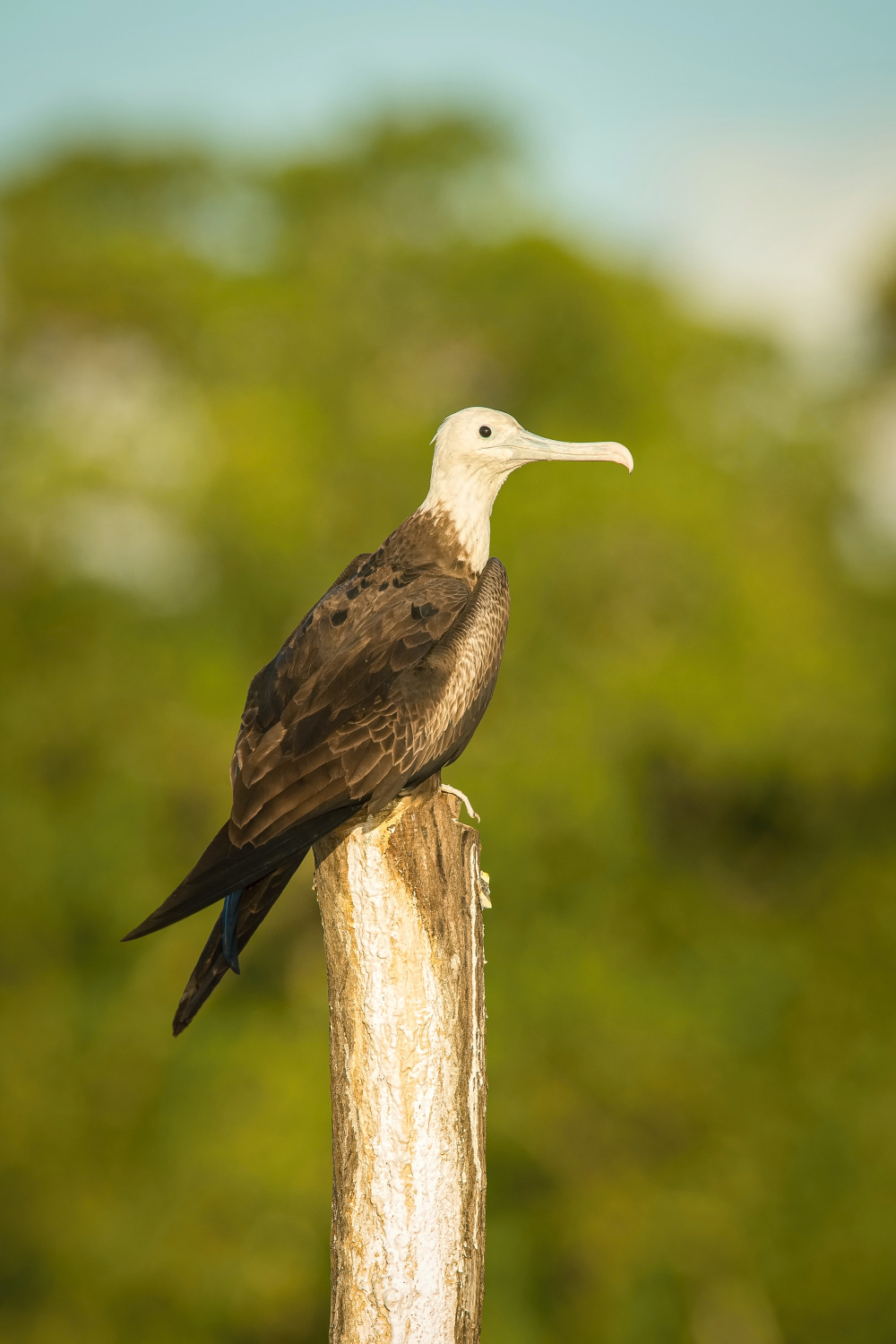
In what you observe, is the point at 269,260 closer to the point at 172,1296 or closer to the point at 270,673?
the point at 172,1296

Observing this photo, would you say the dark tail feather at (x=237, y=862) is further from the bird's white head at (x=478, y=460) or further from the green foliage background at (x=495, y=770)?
the green foliage background at (x=495, y=770)

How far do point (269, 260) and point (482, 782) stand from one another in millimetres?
9839

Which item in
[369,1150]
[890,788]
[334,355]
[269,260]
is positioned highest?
[269,260]

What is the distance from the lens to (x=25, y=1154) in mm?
17156

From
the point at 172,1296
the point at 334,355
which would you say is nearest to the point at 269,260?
the point at 334,355

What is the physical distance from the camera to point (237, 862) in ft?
16.2

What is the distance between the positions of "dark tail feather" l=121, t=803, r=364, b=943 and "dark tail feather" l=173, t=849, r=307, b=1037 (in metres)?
0.25

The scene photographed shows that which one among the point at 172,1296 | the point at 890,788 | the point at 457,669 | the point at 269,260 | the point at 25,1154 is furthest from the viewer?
the point at 269,260

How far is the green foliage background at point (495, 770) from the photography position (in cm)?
1617

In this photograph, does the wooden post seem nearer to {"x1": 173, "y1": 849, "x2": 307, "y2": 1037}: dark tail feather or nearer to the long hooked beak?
{"x1": 173, "y1": 849, "x2": 307, "y2": 1037}: dark tail feather

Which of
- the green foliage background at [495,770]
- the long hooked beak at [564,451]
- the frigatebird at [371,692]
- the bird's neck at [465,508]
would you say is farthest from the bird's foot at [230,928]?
the green foliage background at [495,770]

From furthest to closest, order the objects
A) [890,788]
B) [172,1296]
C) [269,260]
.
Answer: [269,260] → [890,788] → [172,1296]

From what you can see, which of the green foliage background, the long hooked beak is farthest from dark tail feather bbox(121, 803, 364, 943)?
the green foliage background

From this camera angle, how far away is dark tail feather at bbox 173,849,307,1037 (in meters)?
5.32
